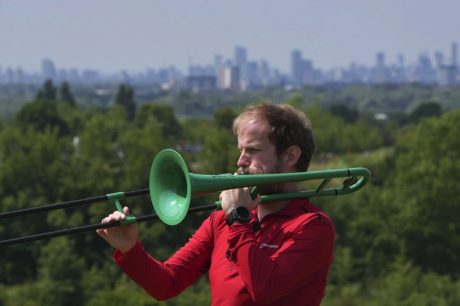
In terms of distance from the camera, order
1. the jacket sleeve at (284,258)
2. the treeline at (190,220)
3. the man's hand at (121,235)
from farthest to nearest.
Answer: the treeline at (190,220)
the man's hand at (121,235)
the jacket sleeve at (284,258)

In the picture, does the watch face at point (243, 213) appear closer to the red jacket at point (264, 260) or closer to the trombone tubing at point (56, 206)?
the red jacket at point (264, 260)

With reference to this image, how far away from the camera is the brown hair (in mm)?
3770

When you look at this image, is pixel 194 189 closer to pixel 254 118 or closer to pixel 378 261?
pixel 254 118

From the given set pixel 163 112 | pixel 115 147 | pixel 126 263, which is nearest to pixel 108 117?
pixel 163 112

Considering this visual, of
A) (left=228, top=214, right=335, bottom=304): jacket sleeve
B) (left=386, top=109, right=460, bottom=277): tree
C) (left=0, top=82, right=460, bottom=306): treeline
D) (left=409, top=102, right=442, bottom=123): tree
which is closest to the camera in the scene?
(left=228, top=214, right=335, bottom=304): jacket sleeve

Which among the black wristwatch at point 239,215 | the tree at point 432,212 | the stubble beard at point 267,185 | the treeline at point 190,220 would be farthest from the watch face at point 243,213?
the tree at point 432,212

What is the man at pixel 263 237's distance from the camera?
360cm

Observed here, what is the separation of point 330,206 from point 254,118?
45879 mm

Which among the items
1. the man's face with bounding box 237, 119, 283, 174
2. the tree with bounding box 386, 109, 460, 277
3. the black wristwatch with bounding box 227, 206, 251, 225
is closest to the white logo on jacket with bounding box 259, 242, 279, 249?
the black wristwatch with bounding box 227, 206, 251, 225

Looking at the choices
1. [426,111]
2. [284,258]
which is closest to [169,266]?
[284,258]

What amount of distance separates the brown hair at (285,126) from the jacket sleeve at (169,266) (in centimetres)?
44

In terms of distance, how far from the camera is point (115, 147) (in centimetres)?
6119

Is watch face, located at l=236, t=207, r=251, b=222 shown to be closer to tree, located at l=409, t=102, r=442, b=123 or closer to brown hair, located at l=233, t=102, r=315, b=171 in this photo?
brown hair, located at l=233, t=102, r=315, b=171

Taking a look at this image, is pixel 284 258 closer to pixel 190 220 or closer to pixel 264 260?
pixel 264 260
